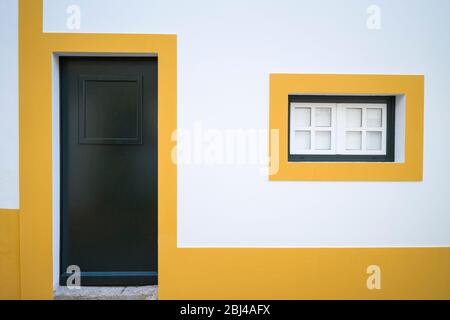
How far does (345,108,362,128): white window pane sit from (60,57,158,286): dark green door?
217 centimetres

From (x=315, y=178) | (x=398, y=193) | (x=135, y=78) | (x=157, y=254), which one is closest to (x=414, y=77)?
(x=398, y=193)

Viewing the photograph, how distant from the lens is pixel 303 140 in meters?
2.97

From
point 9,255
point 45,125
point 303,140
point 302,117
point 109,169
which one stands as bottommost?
point 9,255

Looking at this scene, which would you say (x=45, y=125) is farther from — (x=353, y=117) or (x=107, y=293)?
(x=353, y=117)

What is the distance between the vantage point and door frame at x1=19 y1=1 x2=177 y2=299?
8.96ft

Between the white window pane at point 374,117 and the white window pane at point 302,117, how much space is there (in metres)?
0.67

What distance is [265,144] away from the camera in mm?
2777

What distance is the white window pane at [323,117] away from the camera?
2959mm

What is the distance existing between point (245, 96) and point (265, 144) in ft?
1.79

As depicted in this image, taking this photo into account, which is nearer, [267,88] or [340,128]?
[267,88]

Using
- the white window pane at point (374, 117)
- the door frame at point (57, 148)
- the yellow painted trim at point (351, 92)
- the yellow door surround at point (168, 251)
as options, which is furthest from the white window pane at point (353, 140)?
the door frame at point (57, 148)

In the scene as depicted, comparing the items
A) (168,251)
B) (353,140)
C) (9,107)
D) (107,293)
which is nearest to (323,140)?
(353,140)

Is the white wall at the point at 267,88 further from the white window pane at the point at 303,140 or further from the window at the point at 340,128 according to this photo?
the white window pane at the point at 303,140

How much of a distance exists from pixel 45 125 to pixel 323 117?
301cm
